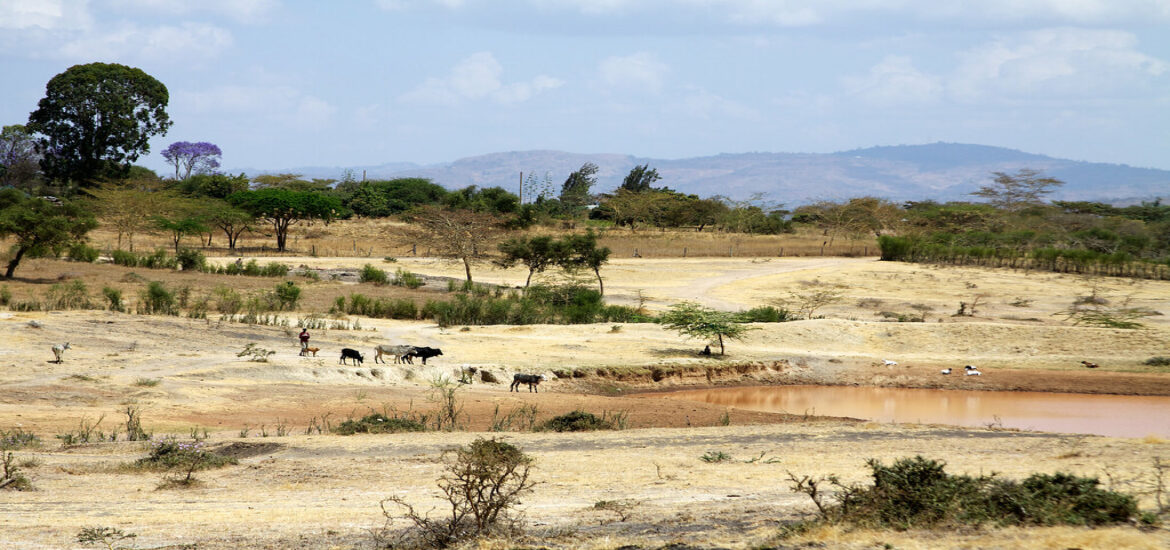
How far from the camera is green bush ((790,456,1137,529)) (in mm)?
7668

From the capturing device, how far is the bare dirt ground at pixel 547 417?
27.4 feet

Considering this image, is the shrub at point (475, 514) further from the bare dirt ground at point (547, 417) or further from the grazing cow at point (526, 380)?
the grazing cow at point (526, 380)

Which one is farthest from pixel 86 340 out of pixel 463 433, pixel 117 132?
pixel 117 132

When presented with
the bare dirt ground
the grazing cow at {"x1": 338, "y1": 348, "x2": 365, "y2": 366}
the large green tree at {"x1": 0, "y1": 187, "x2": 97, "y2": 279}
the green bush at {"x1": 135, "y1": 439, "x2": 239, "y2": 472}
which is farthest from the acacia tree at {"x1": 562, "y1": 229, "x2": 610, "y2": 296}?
the green bush at {"x1": 135, "y1": 439, "x2": 239, "y2": 472}

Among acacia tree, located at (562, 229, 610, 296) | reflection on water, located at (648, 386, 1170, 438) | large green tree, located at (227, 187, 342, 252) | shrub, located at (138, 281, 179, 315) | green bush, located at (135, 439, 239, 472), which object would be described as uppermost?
large green tree, located at (227, 187, 342, 252)

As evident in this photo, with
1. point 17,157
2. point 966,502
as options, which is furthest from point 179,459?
point 17,157

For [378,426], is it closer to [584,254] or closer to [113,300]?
[113,300]

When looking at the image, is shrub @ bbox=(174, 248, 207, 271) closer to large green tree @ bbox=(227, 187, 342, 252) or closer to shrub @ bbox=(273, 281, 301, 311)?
shrub @ bbox=(273, 281, 301, 311)

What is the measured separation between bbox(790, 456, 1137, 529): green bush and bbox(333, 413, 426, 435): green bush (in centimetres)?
739

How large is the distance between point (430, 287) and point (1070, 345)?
22132 mm

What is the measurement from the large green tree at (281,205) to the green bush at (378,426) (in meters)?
40.5

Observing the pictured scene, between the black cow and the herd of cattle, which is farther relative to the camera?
the black cow

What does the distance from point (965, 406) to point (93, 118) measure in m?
66.2

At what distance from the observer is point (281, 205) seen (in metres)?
52.1
